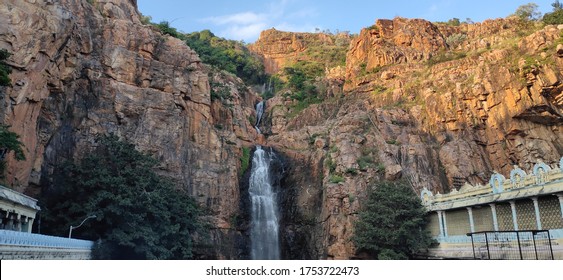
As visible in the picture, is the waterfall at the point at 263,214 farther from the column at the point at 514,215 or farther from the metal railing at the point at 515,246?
the column at the point at 514,215

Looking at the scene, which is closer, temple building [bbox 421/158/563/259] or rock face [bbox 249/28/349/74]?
temple building [bbox 421/158/563/259]

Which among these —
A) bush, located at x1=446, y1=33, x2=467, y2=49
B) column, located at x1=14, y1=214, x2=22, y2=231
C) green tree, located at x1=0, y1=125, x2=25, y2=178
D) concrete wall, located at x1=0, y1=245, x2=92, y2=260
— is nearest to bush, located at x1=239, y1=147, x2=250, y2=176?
concrete wall, located at x1=0, y1=245, x2=92, y2=260

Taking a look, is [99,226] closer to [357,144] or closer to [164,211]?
[164,211]

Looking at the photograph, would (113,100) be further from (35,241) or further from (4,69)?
(35,241)

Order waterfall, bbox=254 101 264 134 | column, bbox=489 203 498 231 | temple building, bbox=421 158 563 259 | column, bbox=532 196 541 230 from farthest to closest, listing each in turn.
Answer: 1. waterfall, bbox=254 101 264 134
2. column, bbox=489 203 498 231
3. column, bbox=532 196 541 230
4. temple building, bbox=421 158 563 259

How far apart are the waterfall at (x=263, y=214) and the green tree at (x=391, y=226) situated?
1056cm

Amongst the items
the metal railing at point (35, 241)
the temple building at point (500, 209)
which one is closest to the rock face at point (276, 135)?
the temple building at point (500, 209)

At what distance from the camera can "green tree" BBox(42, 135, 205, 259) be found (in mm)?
31766

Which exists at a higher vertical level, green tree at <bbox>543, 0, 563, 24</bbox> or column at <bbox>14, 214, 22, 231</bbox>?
green tree at <bbox>543, 0, 563, 24</bbox>

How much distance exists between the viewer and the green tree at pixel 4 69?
87.9 ft

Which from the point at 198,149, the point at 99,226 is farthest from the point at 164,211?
the point at 198,149

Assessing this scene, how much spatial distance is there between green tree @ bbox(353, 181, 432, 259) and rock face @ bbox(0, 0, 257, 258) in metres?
13.1

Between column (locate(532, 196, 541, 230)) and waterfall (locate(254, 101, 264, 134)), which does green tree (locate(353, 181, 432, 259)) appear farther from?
waterfall (locate(254, 101, 264, 134))
